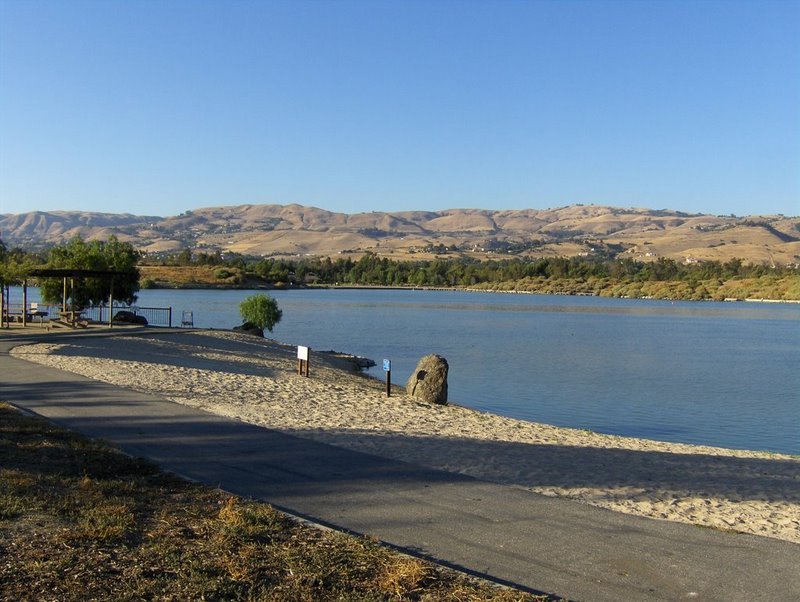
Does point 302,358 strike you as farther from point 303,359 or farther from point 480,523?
point 480,523

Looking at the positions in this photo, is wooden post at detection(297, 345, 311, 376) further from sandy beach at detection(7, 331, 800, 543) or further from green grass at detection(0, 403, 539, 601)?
green grass at detection(0, 403, 539, 601)

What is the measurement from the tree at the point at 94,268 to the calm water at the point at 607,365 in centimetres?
1029

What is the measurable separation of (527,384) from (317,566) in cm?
2698

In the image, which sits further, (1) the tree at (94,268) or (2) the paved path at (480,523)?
(1) the tree at (94,268)

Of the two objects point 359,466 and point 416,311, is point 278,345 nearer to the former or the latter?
point 359,466

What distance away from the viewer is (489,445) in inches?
544

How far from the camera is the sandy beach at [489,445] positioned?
33.4 ft

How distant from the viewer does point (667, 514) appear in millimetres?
9320

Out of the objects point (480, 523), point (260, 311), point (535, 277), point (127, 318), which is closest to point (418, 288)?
point (535, 277)

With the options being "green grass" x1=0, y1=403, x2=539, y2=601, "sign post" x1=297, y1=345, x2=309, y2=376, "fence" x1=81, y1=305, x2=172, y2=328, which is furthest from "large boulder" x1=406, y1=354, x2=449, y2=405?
"fence" x1=81, y1=305, x2=172, y2=328

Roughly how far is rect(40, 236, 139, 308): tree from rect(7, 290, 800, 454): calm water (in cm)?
1029

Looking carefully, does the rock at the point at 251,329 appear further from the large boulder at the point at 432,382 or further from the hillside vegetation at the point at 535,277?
the hillside vegetation at the point at 535,277

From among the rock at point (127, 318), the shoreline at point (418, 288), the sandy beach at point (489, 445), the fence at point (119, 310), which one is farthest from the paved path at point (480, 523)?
the shoreline at point (418, 288)

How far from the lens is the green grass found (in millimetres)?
6000
